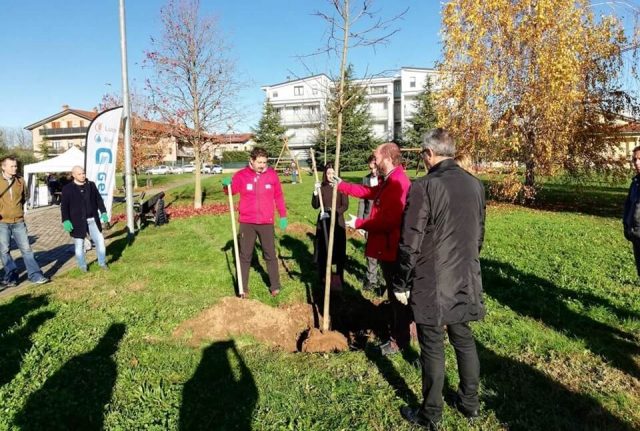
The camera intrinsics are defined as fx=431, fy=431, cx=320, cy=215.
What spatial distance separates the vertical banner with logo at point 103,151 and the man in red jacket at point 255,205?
513cm

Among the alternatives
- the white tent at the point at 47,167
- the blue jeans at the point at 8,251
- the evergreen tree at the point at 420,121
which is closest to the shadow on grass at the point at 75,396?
the blue jeans at the point at 8,251

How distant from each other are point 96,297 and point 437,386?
4847 millimetres

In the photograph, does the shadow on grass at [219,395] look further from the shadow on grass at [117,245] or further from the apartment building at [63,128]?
the apartment building at [63,128]

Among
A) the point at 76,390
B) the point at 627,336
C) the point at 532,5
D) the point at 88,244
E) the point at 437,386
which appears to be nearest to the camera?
the point at 437,386

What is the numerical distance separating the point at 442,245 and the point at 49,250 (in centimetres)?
998

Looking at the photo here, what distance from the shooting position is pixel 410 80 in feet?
192

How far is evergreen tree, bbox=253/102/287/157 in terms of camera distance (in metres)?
42.8

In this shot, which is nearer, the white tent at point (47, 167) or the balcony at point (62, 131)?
the white tent at point (47, 167)

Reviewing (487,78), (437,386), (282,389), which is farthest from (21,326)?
(487,78)

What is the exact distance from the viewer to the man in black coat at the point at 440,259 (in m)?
2.80

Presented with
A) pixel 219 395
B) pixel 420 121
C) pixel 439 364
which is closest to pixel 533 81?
pixel 439 364

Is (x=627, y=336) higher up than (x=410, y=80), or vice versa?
(x=410, y=80)

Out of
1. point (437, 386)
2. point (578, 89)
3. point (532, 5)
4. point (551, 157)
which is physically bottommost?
point (437, 386)

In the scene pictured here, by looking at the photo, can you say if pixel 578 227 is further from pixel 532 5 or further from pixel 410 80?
pixel 410 80
